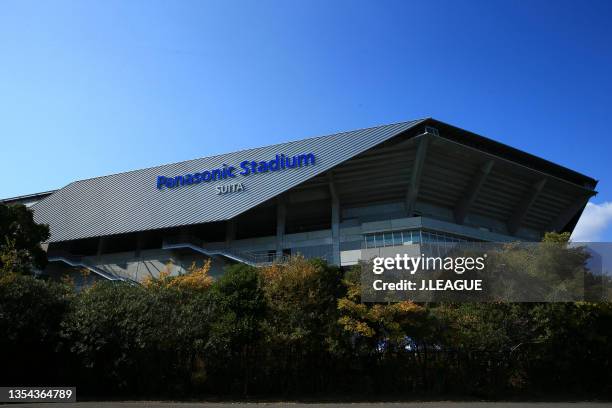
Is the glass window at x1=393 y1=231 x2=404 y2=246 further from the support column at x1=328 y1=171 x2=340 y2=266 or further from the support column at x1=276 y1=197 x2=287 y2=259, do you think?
the support column at x1=276 y1=197 x2=287 y2=259

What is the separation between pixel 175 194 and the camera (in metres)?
47.3

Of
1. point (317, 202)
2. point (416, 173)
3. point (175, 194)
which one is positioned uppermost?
point (416, 173)

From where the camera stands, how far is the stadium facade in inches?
1633

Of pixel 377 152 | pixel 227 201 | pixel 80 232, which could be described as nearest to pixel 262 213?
pixel 227 201

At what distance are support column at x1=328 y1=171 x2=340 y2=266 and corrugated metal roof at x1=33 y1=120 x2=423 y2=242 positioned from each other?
3242 millimetres

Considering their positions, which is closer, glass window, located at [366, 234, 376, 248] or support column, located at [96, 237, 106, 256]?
glass window, located at [366, 234, 376, 248]

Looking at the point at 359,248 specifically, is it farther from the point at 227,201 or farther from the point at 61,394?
the point at 61,394

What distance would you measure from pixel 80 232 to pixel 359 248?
30.9 metres

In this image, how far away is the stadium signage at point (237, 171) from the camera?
4259cm

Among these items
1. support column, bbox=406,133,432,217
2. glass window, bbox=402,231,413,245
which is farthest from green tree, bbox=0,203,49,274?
support column, bbox=406,133,432,217

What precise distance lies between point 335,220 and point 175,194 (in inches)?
667

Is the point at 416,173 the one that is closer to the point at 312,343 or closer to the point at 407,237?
the point at 407,237

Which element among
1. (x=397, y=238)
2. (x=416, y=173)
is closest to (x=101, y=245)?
(x=397, y=238)

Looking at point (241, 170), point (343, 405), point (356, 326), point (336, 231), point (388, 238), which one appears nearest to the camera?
point (343, 405)
